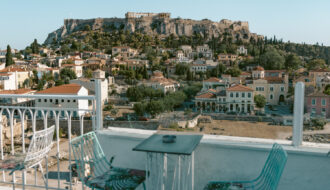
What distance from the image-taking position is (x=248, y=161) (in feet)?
7.58

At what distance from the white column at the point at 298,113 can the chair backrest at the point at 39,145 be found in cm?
193

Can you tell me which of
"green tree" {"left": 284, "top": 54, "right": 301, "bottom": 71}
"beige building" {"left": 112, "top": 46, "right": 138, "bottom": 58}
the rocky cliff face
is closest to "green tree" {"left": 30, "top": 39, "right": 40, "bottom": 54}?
"beige building" {"left": 112, "top": 46, "right": 138, "bottom": 58}

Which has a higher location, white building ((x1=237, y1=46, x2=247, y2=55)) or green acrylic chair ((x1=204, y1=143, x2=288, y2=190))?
white building ((x1=237, y1=46, x2=247, y2=55))

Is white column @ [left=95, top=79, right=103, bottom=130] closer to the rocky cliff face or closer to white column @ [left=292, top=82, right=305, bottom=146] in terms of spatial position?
white column @ [left=292, top=82, right=305, bottom=146]

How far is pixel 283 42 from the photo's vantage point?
65.9 m

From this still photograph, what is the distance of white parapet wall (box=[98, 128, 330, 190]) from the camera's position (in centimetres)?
216

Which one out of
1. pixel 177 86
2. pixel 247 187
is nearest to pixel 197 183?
pixel 247 187

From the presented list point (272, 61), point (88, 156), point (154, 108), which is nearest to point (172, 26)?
point (272, 61)

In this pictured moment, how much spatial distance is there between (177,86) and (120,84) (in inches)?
327

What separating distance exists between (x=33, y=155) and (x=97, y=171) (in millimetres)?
484

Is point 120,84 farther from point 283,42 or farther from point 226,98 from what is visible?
point 283,42

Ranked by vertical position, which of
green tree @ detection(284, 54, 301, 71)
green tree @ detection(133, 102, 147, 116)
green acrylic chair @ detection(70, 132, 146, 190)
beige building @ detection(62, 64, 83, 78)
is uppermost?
green tree @ detection(284, 54, 301, 71)

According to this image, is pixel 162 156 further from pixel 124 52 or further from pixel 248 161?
pixel 124 52

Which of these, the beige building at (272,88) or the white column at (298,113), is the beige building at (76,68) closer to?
the beige building at (272,88)
